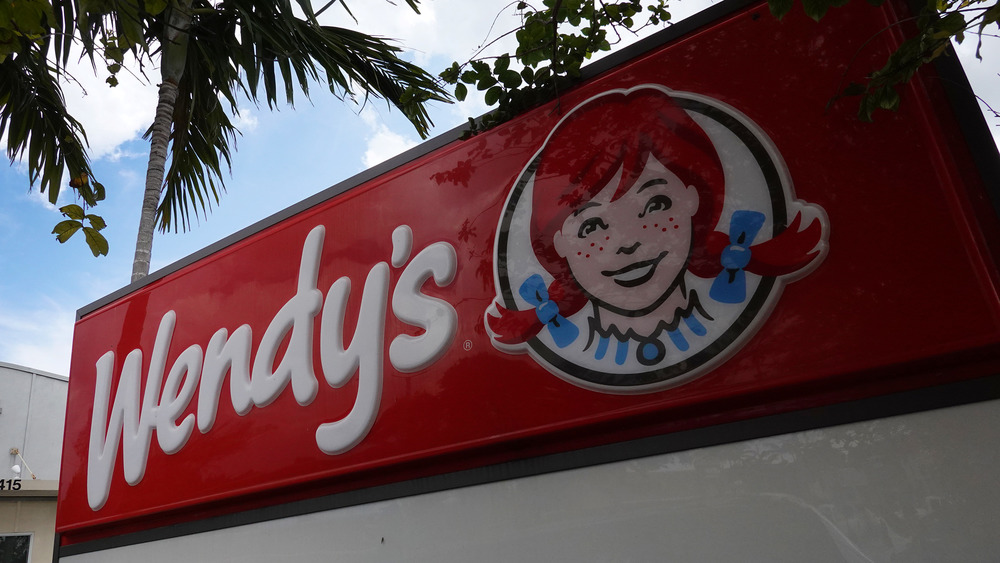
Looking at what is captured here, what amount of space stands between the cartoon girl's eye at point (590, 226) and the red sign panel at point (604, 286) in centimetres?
1

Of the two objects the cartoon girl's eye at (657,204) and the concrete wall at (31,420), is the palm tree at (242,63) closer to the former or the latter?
the cartoon girl's eye at (657,204)

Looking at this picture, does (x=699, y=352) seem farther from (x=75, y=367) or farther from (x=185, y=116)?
(x=185, y=116)

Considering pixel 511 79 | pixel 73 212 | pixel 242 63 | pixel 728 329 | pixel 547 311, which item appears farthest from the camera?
pixel 242 63

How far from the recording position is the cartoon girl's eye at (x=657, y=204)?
2172 mm

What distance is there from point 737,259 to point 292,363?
1.84 metres

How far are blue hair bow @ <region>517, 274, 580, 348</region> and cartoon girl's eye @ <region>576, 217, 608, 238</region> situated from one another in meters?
0.20

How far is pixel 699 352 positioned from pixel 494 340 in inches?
27.9

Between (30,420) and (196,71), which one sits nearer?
(196,71)

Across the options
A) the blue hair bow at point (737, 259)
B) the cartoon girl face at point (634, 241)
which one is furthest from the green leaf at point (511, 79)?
the blue hair bow at point (737, 259)

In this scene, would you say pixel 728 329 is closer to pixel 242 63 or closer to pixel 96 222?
pixel 96 222

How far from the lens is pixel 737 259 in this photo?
1965 mm

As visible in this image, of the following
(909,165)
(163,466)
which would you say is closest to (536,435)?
(909,165)

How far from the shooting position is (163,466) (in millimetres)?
3342

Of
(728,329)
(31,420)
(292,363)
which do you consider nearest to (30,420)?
(31,420)
